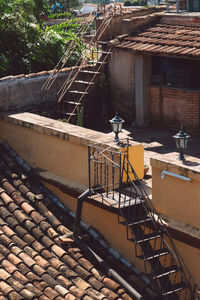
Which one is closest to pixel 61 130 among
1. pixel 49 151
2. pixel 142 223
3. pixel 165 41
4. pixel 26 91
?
pixel 49 151

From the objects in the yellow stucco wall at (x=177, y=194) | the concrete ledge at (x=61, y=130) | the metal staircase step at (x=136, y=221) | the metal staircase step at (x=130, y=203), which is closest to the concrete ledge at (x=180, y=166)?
the yellow stucco wall at (x=177, y=194)

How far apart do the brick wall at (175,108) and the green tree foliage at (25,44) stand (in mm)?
2593

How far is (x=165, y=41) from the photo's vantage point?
15.2 meters

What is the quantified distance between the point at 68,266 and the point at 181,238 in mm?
2136

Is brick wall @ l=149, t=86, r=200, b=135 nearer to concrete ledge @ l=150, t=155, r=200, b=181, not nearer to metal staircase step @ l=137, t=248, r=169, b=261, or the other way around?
concrete ledge @ l=150, t=155, r=200, b=181

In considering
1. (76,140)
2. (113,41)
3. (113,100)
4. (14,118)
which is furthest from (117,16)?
(76,140)

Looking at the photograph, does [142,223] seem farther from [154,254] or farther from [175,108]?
[175,108]

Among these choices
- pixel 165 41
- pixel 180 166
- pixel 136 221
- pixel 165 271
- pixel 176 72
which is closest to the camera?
pixel 180 166

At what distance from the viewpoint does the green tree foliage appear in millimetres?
16016

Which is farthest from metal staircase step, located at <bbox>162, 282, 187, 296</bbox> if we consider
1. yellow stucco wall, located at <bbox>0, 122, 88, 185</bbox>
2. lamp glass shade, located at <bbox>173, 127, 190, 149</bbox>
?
yellow stucco wall, located at <bbox>0, 122, 88, 185</bbox>

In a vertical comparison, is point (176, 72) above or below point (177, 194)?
above

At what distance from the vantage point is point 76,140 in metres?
11.6

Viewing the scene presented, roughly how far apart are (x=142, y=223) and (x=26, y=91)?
5401 mm

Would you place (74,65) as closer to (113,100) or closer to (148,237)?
(113,100)
